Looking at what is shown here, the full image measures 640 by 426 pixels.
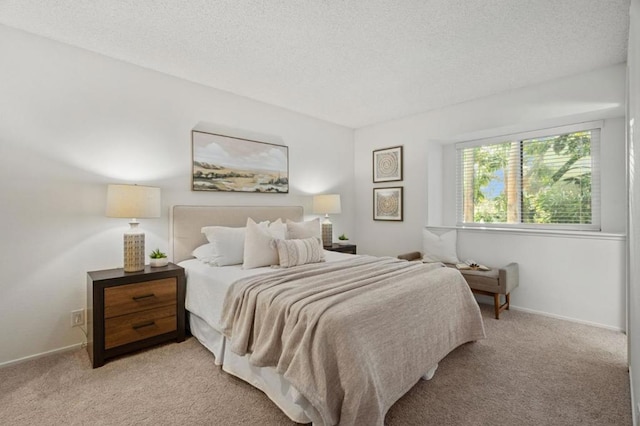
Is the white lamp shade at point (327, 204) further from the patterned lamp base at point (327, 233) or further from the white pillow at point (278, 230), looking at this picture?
the white pillow at point (278, 230)

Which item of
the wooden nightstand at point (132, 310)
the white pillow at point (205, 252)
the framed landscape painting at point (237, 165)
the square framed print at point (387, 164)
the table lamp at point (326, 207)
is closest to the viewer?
the wooden nightstand at point (132, 310)

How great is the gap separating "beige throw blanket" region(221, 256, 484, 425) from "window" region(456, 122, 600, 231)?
6.46 ft

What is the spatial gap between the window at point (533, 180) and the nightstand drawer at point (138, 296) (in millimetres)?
3888

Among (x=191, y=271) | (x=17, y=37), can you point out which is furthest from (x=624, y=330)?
(x=17, y=37)

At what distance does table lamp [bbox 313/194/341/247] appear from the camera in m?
4.32

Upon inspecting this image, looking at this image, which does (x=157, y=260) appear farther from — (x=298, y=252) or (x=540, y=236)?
(x=540, y=236)

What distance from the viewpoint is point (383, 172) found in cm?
483

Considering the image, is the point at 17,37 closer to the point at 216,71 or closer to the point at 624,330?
the point at 216,71

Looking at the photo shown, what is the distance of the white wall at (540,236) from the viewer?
10.00 feet

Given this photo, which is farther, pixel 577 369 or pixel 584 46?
pixel 584 46

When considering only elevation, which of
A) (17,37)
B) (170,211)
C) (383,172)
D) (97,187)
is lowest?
(170,211)

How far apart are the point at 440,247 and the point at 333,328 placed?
9.36ft

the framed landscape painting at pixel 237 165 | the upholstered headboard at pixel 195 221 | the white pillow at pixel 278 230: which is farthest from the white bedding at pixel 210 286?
the framed landscape painting at pixel 237 165

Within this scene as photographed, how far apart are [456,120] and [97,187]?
162 inches
